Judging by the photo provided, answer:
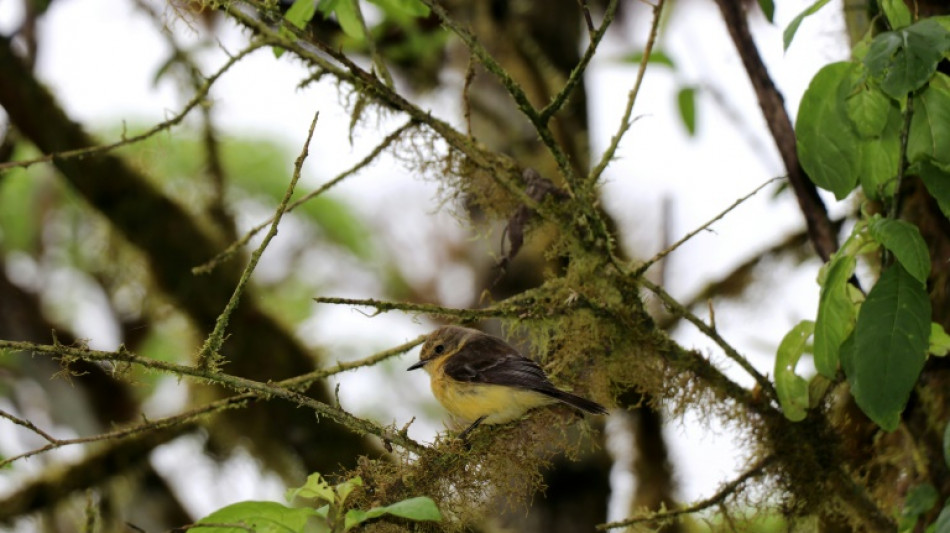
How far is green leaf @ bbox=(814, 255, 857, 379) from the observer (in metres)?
2.26

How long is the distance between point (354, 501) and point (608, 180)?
107 cm

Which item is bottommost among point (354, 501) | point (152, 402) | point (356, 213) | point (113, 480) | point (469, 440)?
point (354, 501)

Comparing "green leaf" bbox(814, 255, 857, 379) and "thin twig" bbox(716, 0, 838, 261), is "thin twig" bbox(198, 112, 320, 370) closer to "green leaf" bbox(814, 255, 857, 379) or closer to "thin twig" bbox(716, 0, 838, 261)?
"green leaf" bbox(814, 255, 857, 379)

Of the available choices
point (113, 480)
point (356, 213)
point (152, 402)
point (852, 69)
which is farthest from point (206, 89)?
point (356, 213)

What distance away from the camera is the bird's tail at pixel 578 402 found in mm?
2539

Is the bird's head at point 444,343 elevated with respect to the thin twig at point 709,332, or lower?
elevated

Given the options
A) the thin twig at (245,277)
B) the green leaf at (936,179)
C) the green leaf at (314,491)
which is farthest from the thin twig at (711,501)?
the thin twig at (245,277)

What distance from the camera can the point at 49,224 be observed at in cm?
780

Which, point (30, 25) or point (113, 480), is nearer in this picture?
point (113, 480)

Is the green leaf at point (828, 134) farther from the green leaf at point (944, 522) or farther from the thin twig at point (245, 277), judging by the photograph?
the thin twig at point (245, 277)

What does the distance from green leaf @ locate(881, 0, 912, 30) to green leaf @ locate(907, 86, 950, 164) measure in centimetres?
16

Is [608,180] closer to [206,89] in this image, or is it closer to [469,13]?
[206,89]

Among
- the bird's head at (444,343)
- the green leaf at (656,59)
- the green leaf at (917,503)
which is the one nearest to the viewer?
the green leaf at (917,503)

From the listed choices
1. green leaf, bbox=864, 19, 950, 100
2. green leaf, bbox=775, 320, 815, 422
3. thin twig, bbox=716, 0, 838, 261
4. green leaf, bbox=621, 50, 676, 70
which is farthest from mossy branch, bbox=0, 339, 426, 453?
green leaf, bbox=621, 50, 676, 70
